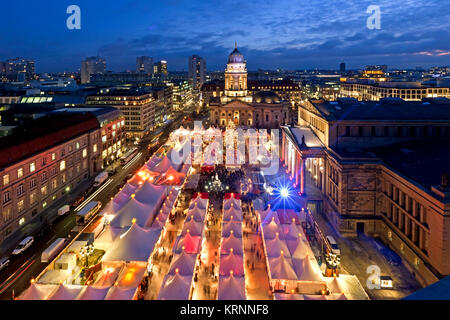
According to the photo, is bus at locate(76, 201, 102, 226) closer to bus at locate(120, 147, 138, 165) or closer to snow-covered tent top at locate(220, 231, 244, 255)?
snow-covered tent top at locate(220, 231, 244, 255)

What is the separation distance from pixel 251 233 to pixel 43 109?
2599 inches

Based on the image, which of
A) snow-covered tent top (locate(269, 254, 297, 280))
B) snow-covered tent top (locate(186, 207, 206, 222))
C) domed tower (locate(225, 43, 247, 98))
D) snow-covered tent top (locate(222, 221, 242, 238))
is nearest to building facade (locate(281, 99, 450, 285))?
snow-covered tent top (locate(269, 254, 297, 280))

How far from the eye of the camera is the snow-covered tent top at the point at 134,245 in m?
31.0

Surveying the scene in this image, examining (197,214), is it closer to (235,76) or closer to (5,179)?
(5,179)

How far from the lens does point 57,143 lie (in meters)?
53.3

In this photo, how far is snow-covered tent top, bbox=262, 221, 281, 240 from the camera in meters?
35.2

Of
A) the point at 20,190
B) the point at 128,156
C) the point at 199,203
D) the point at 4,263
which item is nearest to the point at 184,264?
the point at 199,203

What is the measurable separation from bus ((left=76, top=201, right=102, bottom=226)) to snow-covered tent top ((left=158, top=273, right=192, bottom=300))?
2127cm

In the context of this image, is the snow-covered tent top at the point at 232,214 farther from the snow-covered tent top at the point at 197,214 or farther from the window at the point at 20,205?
the window at the point at 20,205
